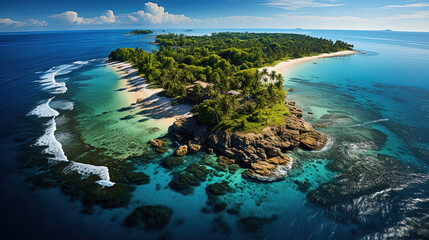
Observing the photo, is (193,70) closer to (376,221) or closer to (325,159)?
(325,159)

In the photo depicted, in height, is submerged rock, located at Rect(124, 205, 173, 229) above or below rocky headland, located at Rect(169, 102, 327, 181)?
below

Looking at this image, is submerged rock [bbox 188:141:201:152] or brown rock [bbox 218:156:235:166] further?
submerged rock [bbox 188:141:201:152]

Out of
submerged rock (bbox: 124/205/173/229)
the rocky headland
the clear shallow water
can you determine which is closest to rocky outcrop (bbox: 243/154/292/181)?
the rocky headland

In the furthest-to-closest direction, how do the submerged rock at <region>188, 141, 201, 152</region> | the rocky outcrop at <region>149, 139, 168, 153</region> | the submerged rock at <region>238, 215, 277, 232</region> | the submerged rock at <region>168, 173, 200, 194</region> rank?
the rocky outcrop at <region>149, 139, 168, 153</region>, the submerged rock at <region>188, 141, 201, 152</region>, the submerged rock at <region>168, 173, 200, 194</region>, the submerged rock at <region>238, 215, 277, 232</region>

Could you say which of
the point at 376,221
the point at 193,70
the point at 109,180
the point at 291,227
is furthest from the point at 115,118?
the point at 376,221

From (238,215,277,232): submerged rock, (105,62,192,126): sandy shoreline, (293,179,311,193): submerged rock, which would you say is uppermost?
(105,62,192,126): sandy shoreline

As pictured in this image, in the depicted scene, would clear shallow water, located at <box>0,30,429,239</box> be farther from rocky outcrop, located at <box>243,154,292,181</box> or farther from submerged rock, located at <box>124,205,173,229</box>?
rocky outcrop, located at <box>243,154,292,181</box>

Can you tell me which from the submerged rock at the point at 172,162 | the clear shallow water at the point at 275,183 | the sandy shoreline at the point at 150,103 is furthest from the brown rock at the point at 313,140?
the sandy shoreline at the point at 150,103
